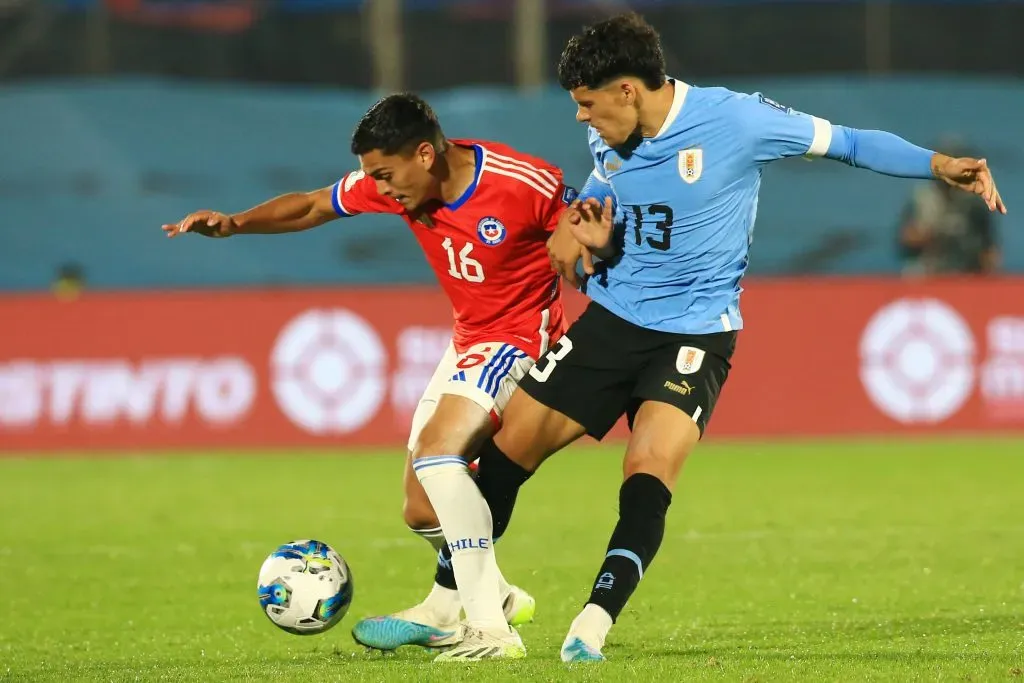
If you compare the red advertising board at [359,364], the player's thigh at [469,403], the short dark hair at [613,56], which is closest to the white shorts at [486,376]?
the player's thigh at [469,403]

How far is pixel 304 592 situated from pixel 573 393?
1.24 metres

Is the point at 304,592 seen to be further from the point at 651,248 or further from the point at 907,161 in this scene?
the point at 907,161

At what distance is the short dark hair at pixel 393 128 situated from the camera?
233 inches

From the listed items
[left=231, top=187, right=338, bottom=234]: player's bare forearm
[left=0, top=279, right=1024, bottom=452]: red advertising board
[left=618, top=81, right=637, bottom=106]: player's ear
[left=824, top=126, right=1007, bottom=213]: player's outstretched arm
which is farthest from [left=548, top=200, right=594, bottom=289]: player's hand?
[left=0, top=279, right=1024, bottom=452]: red advertising board

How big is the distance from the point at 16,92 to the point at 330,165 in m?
3.45

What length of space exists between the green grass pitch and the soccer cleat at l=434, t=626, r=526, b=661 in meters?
0.12

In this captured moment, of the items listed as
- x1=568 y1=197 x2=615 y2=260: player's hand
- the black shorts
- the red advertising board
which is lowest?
the red advertising board

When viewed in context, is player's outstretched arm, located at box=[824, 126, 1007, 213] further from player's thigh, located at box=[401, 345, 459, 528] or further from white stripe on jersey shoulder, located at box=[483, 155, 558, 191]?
player's thigh, located at box=[401, 345, 459, 528]

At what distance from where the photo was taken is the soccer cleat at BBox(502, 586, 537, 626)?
6.52 metres

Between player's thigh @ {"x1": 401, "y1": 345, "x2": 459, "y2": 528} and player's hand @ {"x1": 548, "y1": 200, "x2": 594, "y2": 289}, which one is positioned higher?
player's hand @ {"x1": 548, "y1": 200, "x2": 594, "y2": 289}

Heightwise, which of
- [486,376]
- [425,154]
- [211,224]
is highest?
[425,154]

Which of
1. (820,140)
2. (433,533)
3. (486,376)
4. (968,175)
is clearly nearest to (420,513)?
(433,533)

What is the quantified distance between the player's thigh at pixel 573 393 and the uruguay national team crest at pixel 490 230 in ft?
1.59

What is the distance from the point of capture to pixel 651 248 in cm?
597
